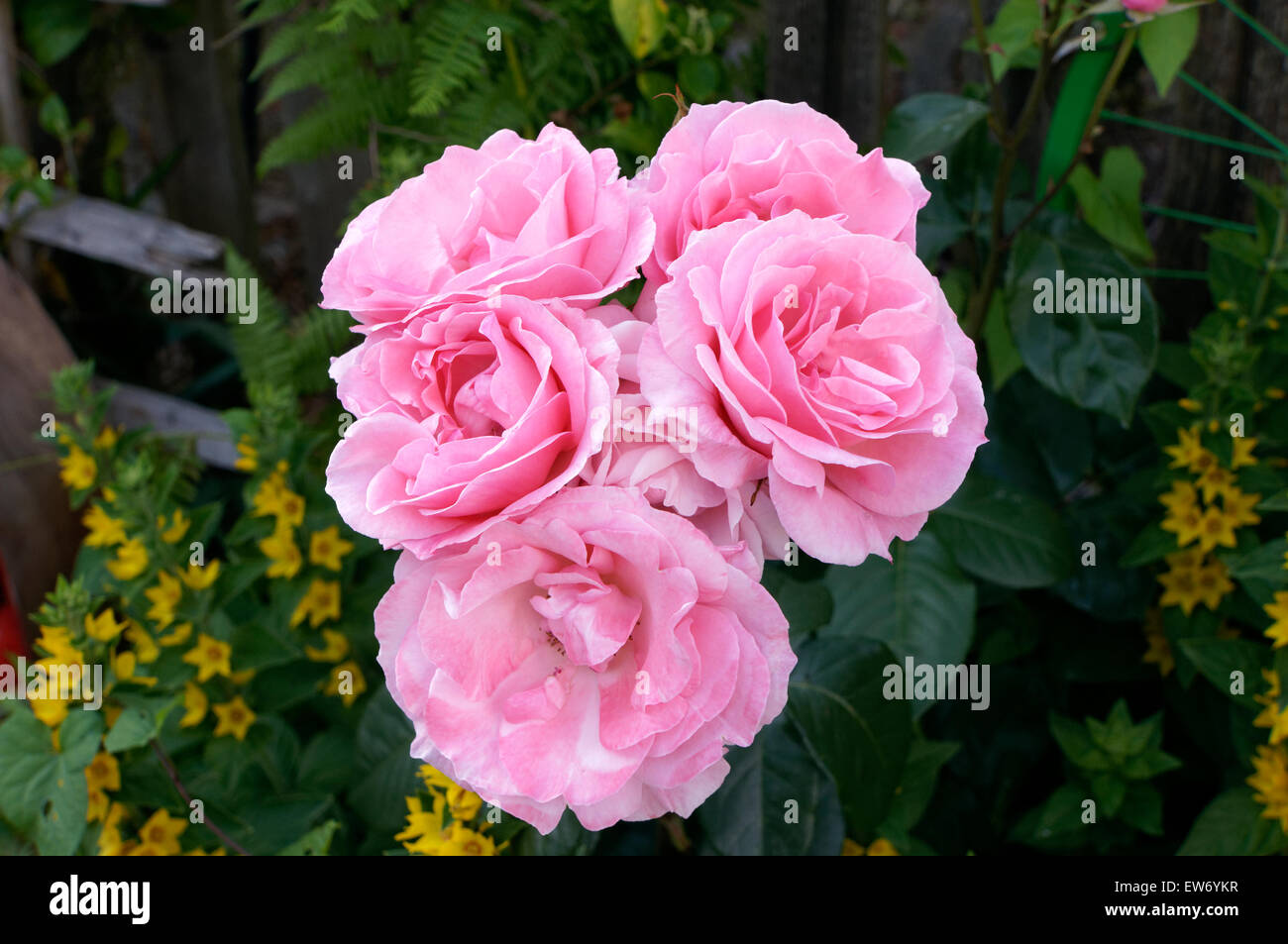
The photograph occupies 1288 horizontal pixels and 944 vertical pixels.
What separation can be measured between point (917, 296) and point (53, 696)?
104cm

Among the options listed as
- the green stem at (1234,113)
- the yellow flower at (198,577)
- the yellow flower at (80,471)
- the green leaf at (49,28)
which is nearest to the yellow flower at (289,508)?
the yellow flower at (198,577)

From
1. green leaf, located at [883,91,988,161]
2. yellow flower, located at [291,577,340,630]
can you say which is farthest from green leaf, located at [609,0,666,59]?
yellow flower, located at [291,577,340,630]

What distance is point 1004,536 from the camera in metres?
1.29

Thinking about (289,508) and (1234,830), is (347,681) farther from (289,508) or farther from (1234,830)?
(1234,830)

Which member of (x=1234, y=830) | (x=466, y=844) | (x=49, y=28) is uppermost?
(x=49, y=28)

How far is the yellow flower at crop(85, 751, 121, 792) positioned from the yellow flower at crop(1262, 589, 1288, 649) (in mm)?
1388

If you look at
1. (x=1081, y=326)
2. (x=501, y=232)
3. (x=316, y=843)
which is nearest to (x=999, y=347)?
(x=1081, y=326)

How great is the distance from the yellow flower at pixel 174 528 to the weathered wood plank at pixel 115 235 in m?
1.06

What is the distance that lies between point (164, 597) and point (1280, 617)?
142 centimetres

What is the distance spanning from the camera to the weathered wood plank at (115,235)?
2.26 m

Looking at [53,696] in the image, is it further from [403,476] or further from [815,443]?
[815,443]

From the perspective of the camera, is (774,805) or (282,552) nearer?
(774,805)

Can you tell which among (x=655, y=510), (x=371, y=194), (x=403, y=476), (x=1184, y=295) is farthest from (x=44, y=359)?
(x=1184, y=295)

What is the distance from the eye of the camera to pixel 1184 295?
186cm
